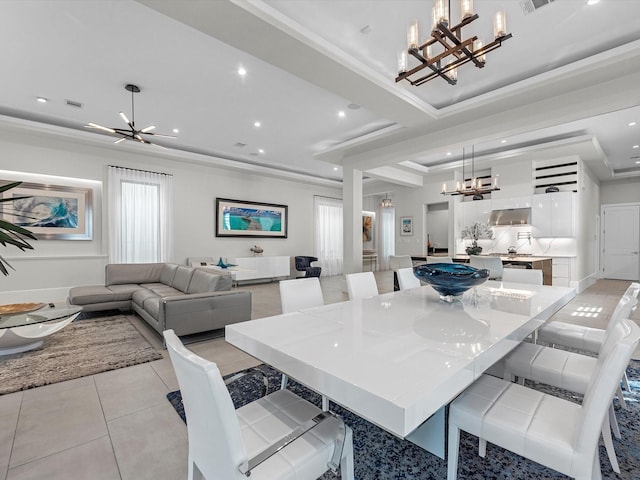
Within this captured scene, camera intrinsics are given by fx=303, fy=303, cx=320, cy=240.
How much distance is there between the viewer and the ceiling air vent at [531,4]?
236 cm

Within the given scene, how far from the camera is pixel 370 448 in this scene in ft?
5.53

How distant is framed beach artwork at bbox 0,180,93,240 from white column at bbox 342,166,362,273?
16.3ft

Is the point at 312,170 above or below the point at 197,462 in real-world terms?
above

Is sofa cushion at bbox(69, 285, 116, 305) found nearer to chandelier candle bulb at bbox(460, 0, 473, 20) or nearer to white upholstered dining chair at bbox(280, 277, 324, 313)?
white upholstered dining chair at bbox(280, 277, 324, 313)

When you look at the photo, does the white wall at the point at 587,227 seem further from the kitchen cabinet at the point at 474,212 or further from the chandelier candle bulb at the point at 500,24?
the chandelier candle bulb at the point at 500,24

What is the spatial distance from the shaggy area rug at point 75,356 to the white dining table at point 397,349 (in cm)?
216

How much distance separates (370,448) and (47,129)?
6545 mm

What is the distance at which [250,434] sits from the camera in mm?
1126

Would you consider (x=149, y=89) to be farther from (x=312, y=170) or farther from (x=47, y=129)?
(x=312, y=170)

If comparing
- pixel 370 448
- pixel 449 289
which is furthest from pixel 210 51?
pixel 370 448

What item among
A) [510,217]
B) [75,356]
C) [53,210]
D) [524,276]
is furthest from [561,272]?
[53,210]

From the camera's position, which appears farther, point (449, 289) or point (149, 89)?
point (149, 89)

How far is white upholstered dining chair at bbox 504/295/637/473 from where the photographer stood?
1.59 m

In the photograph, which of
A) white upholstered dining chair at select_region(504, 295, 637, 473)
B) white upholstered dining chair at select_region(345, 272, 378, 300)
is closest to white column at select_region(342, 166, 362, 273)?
white upholstered dining chair at select_region(345, 272, 378, 300)
